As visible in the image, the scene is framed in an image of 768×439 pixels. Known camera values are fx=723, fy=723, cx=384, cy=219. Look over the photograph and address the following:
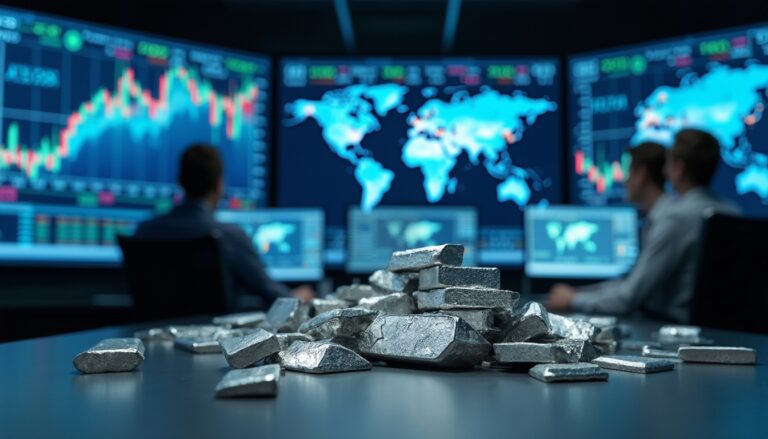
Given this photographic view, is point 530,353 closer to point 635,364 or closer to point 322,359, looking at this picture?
point 635,364

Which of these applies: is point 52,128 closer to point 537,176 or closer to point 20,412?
point 537,176

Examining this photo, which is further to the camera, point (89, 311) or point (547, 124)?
point (547, 124)

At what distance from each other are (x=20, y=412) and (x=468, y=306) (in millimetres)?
459

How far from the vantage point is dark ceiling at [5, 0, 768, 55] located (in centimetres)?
355

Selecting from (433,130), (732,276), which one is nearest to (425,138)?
(433,130)

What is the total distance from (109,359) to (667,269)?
2.07 meters

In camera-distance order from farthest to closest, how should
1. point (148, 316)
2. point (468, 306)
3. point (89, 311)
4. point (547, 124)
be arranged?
point (547, 124) → point (89, 311) → point (148, 316) → point (468, 306)

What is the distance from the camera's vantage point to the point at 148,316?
2.22 metres

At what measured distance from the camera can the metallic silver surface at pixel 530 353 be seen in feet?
2.51

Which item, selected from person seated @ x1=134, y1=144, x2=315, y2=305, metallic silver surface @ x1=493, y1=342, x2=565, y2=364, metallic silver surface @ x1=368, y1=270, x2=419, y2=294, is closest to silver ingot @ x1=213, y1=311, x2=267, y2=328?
metallic silver surface @ x1=368, y1=270, x2=419, y2=294

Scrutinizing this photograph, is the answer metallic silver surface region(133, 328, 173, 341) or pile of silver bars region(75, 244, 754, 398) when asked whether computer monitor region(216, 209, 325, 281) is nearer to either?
metallic silver surface region(133, 328, 173, 341)

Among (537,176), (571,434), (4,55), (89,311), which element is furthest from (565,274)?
(571,434)

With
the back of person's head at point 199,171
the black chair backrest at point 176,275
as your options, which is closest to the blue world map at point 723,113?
the back of person's head at point 199,171

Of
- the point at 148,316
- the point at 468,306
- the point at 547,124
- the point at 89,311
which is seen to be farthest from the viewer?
the point at 547,124
